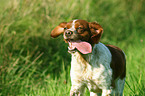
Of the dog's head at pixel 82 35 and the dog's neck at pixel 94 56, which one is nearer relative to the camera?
the dog's head at pixel 82 35

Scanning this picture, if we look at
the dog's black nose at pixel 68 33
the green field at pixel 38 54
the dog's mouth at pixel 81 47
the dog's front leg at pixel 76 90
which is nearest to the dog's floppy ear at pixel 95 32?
the dog's mouth at pixel 81 47

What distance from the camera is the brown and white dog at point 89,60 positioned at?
326 centimetres

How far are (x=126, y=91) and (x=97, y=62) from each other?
1.07 m

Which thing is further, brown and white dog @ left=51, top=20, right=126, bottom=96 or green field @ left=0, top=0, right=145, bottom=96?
green field @ left=0, top=0, right=145, bottom=96

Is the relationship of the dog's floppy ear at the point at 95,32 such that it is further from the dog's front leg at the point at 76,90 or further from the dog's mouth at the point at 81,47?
the dog's front leg at the point at 76,90

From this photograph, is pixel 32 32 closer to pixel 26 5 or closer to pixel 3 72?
pixel 26 5

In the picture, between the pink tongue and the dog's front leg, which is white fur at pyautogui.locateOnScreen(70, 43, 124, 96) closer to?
the dog's front leg

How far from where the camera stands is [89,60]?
3479 mm

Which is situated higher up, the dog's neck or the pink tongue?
the pink tongue

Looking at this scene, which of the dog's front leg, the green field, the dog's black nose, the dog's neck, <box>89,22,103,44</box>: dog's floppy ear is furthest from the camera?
the green field

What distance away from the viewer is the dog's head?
10.5ft

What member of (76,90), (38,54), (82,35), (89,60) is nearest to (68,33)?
(82,35)

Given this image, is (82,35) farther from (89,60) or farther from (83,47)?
(89,60)

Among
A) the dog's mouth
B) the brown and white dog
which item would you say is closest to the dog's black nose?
the brown and white dog
